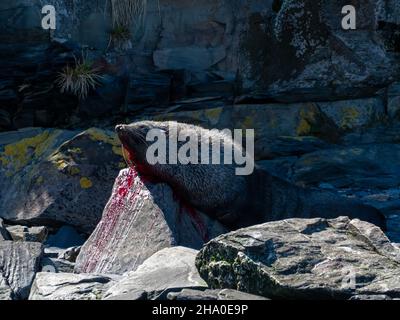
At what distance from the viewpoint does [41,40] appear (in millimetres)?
10117

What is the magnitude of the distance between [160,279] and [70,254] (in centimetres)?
233

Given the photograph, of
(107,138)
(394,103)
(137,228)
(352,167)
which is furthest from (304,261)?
(394,103)

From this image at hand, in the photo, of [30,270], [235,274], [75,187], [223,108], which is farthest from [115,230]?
[223,108]

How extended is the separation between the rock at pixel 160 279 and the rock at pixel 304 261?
9 centimetres

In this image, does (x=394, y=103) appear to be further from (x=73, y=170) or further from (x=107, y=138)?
(x=73, y=170)

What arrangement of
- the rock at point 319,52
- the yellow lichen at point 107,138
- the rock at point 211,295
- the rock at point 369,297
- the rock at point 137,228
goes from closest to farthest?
the rock at point 369,297, the rock at point 211,295, the rock at point 137,228, the yellow lichen at point 107,138, the rock at point 319,52

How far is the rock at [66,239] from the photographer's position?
7262 millimetres

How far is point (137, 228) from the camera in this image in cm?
607

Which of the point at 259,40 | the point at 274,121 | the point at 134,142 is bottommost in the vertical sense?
the point at 274,121

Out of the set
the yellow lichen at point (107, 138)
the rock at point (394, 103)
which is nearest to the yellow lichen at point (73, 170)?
the yellow lichen at point (107, 138)

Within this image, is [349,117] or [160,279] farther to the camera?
[349,117]

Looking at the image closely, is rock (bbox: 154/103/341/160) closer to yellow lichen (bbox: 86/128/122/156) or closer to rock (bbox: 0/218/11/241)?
yellow lichen (bbox: 86/128/122/156)

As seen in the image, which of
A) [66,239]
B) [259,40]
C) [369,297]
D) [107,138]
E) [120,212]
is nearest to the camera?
[369,297]

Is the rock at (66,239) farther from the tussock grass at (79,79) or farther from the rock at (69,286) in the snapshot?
the tussock grass at (79,79)
